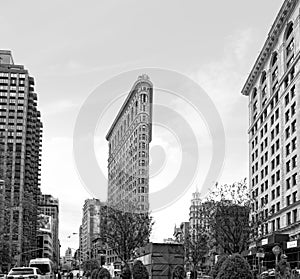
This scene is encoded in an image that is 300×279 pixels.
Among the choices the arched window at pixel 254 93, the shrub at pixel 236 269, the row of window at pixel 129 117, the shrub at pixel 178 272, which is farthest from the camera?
the arched window at pixel 254 93

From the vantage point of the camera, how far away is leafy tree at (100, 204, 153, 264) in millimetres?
63781

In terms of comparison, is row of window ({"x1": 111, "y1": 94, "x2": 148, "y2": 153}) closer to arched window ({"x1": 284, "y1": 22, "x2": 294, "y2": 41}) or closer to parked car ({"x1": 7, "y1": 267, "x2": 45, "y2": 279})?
parked car ({"x1": 7, "y1": 267, "x2": 45, "y2": 279})

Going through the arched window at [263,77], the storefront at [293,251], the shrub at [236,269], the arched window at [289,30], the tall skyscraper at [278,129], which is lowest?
the shrub at [236,269]

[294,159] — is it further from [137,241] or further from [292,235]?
[137,241]

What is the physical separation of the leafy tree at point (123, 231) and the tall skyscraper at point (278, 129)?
27160mm

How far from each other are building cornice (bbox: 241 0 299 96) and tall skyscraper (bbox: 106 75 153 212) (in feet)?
154

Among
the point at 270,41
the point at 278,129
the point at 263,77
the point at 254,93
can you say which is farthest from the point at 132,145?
the point at 254,93

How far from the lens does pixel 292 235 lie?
8575 centimetres

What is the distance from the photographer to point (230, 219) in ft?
269

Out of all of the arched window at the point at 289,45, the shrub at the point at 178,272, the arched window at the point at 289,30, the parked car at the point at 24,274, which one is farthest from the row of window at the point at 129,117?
the arched window at the point at 289,30

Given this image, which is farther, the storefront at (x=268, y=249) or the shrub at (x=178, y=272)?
the storefront at (x=268, y=249)

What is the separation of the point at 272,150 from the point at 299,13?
26.7 metres

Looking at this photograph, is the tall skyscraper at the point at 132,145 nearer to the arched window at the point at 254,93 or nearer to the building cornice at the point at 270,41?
the building cornice at the point at 270,41

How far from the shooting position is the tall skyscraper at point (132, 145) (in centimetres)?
3456
